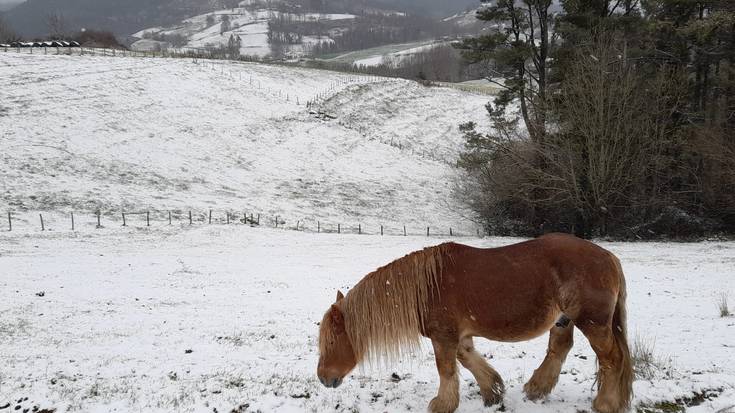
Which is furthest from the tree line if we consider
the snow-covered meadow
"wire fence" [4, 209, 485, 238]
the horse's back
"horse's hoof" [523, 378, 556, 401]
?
the horse's back

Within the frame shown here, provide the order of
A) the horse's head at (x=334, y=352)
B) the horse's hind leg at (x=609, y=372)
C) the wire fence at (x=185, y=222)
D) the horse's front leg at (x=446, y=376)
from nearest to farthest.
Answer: the horse's hind leg at (x=609, y=372)
the horse's front leg at (x=446, y=376)
the horse's head at (x=334, y=352)
the wire fence at (x=185, y=222)

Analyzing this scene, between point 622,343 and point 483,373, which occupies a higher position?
point 622,343

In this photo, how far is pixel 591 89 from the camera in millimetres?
19000

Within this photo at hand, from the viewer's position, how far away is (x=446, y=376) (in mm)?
4348

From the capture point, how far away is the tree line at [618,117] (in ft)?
62.6

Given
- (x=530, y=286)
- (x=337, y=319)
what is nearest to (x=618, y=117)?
(x=530, y=286)

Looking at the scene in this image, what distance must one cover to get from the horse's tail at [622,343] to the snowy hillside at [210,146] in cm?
2416

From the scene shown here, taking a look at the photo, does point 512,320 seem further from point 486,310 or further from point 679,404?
point 679,404

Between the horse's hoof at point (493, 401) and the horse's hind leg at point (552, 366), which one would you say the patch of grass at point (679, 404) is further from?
the horse's hoof at point (493, 401)

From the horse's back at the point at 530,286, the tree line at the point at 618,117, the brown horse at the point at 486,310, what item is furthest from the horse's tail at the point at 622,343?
the tree line at the point at 618,117

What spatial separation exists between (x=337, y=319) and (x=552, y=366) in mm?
2257

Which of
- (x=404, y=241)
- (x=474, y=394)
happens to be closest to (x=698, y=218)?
(x=404, y=241)

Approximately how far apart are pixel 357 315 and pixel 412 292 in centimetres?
60

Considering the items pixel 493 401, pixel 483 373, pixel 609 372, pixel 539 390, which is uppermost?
pixel 609 372
